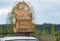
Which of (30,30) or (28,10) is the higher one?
(28,10)

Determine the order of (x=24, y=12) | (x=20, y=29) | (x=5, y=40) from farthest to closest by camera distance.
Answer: (x=24, y=12) < (x=20, y=29) < (x=5, y=40)

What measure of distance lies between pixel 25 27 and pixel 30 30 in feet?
1.76

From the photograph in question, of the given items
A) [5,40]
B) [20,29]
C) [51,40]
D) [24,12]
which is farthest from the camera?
[51,40]

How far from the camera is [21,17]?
1947 centimetres

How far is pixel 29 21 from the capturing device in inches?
747

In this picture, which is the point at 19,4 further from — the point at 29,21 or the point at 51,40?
the point at 51,40

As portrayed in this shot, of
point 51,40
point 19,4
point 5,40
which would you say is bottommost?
point 51,40

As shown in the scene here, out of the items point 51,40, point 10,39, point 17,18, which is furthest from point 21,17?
point 10,39

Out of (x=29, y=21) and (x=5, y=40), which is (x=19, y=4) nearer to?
(x=29, y=21)

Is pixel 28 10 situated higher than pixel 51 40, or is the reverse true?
pixel 28 10

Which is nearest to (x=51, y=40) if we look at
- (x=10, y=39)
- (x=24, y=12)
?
(x=24, y=12)

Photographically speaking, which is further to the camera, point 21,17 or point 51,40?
point 51,40

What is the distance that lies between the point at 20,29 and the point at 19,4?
154 centimetres

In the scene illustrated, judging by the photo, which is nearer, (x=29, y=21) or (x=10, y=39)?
(x=10, y=39)
